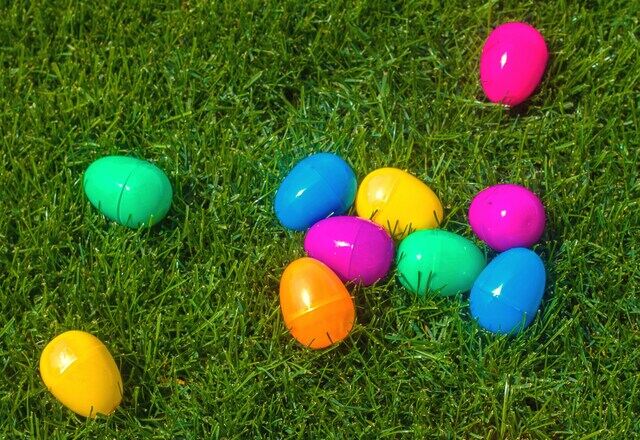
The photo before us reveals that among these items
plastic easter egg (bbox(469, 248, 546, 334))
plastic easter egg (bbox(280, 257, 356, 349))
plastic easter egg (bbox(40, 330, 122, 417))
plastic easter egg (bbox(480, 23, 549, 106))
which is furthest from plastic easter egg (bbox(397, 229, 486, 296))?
plastic easter egg (bbox(40, 330, 122, 417))

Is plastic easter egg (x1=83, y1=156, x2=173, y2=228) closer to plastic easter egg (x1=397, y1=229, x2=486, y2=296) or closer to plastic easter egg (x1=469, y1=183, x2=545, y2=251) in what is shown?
plastic easter egg (x1=397, y1=229, x2=486, y2=296)

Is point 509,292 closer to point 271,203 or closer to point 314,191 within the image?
point 314,191

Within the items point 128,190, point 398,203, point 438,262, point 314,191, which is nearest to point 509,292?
point 438,262

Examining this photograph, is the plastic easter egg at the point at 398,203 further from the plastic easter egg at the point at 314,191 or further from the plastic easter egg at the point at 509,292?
the plastic easter egg at the point at 509,292

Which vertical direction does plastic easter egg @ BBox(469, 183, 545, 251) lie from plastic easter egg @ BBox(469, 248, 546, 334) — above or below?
above

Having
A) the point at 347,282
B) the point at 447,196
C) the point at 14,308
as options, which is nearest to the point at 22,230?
the point at 14,308

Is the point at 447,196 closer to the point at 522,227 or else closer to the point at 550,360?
the point at 522,227
